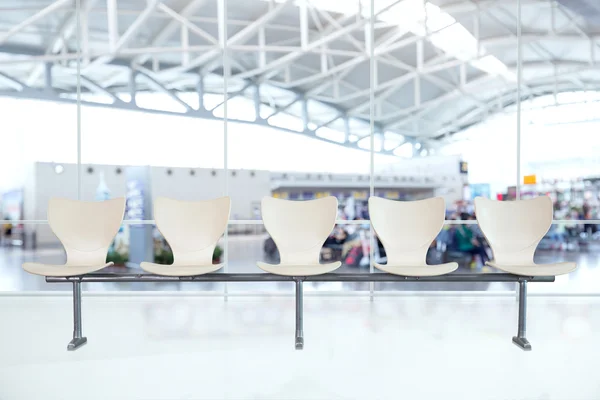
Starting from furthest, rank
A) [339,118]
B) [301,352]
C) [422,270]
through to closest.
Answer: [339,118] < [422,270] < [301,352]

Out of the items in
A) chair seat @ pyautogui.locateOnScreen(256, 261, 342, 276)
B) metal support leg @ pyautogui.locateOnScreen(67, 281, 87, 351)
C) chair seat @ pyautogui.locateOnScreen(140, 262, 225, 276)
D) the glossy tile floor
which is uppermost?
chair seat @ pyautogui.locateOnScreen(256, 261, 342, 276)

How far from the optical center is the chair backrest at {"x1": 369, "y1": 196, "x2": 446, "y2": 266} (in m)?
2.92

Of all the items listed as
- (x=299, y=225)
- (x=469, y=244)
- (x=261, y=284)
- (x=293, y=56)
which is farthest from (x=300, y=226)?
(x=293, y=56)

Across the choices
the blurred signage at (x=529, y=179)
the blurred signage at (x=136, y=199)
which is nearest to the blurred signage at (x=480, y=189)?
the blurred signage at (x=529, y=179)

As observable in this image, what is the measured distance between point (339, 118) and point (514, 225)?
2.76 meters

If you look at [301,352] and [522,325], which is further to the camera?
[522,325]

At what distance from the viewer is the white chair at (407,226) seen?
2.92 m

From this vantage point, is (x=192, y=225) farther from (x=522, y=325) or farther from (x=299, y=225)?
(x=522, y=325)

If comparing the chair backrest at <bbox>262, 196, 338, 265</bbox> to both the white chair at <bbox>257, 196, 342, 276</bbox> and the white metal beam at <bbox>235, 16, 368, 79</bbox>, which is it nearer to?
the white chair at <bbox>257, 196, 342, 276</bbox>

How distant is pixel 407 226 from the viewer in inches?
118

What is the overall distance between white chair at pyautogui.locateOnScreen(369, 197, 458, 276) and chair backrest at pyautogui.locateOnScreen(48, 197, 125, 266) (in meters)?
2.00

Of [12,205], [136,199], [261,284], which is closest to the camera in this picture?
[261,284]

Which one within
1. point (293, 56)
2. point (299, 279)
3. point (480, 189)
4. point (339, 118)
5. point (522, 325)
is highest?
point (293, 56)

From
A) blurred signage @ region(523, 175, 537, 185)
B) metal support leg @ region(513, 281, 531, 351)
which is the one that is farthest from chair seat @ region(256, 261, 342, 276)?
blurred signage @ region(523, 175, 537, 185)
